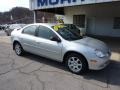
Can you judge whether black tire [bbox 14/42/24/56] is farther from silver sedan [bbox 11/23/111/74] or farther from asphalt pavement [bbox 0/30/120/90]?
asphalt pavement [bbox 0/30/120/90]

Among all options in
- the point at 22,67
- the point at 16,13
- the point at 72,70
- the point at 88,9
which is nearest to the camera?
the point at 72,70

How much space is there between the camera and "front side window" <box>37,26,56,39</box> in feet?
17.6

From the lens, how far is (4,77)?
14.9 ft

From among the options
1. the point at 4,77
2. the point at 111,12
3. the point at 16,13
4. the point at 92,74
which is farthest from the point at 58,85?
the point at 16,13

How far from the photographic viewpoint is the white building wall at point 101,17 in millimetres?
15367

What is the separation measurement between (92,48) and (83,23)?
45.0ft

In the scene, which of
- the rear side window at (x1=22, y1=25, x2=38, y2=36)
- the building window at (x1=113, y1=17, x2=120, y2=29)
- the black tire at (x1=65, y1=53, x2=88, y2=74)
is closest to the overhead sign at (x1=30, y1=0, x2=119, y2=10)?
the rear side window at (x1=22, y1=25, x2=38, y2=36)

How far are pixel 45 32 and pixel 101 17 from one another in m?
12.1

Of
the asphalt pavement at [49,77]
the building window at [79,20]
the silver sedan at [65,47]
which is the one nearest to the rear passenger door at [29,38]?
the silver sedan at [65,47]

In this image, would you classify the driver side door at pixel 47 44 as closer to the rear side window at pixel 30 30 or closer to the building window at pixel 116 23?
the rear side window at pixel 30 30

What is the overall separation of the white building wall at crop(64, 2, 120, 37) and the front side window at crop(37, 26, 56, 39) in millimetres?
11423

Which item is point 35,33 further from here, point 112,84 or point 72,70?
point 112,84

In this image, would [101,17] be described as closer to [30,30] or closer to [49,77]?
[30,30]

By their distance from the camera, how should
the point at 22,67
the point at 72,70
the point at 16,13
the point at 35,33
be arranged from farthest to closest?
the point at 16,13
the point at 35,33
the point at 22,67
the point at 72,70
